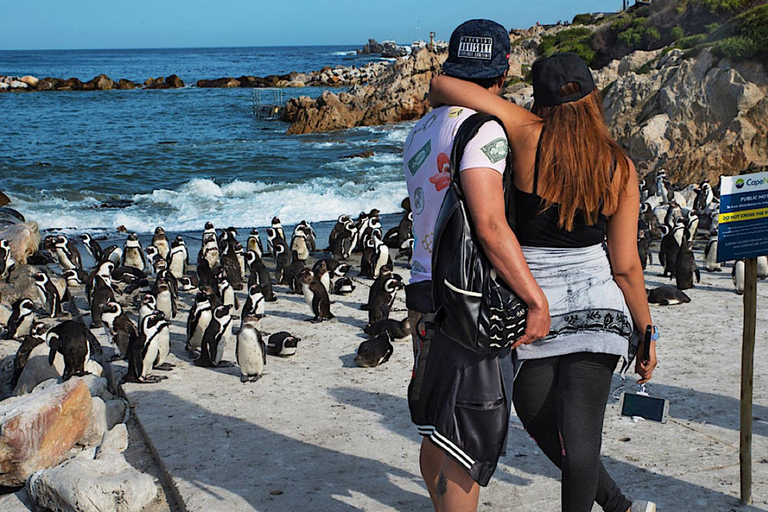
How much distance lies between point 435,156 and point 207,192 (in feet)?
71.6

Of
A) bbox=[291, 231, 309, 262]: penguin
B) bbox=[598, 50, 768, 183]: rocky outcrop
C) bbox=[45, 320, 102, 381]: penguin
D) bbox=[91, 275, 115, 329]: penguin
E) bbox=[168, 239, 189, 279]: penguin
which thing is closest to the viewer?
bbox=[45, 320, 102, 381]: penguin

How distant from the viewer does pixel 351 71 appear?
3179 inches

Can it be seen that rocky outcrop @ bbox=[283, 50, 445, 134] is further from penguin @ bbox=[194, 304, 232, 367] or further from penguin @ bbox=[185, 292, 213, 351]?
penguin @ bbox=[194, 304, 232, 367]

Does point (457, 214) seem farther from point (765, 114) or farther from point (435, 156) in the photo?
point (765, 114)

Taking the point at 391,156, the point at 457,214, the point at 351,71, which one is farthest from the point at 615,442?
the point at 351,71

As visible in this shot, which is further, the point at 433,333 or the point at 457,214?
the point at 433,333

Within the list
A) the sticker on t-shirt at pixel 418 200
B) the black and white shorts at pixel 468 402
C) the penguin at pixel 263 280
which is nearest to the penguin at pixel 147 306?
the penguin at pixel 263 280

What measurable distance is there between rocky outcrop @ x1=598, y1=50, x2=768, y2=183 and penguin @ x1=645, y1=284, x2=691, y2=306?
10.1 metres

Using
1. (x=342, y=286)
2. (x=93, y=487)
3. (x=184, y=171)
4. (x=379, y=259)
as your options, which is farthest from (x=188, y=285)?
(x=184, y=171)

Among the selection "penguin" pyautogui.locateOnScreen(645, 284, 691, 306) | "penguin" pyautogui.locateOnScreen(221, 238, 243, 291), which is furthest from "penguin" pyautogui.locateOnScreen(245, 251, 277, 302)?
"penguin" pyautogui.locateOnScreen(645, 284, 691, 306)

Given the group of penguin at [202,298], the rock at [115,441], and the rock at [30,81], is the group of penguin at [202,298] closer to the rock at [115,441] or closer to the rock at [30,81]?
the rock at [115,441]

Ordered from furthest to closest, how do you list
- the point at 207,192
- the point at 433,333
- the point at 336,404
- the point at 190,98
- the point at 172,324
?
the point at 190,98 → the point at 207,192 → the point at 172,324 → the point at 336,404 → the point at 433,333

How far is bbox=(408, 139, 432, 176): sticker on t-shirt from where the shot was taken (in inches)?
105

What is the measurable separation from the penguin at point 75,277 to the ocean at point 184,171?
21.0 feet
